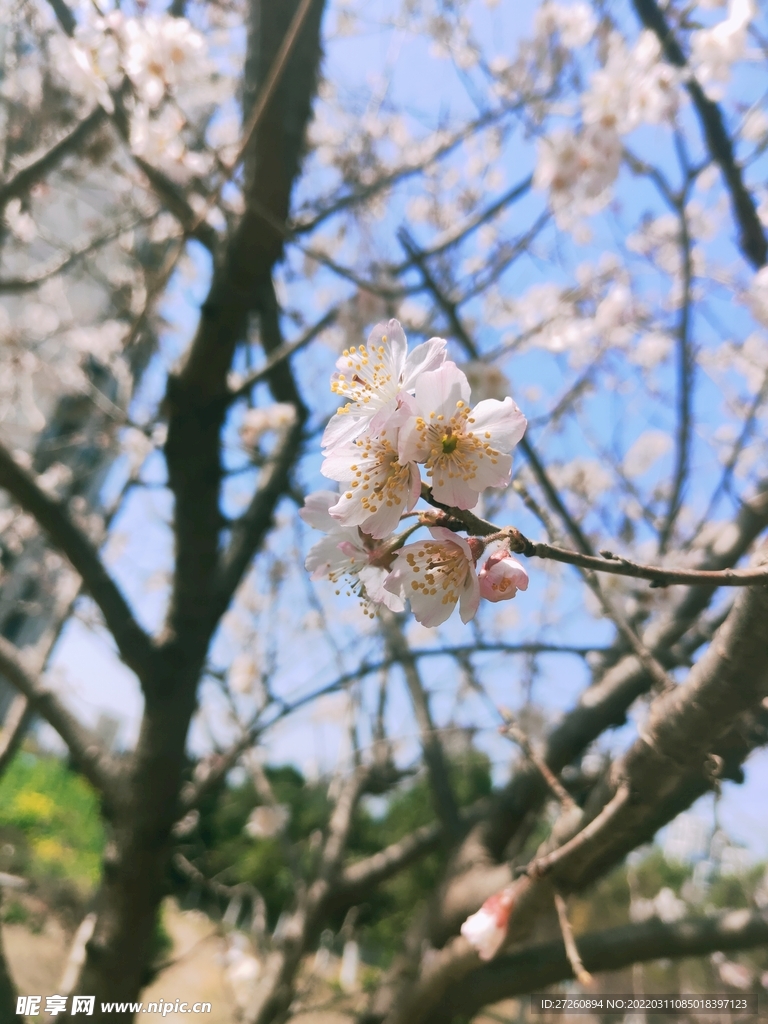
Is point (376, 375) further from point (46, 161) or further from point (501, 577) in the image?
point (46, 161)

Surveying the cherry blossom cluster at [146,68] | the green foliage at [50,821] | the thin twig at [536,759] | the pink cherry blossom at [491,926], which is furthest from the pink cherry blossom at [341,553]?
the green foliage at [50,821]

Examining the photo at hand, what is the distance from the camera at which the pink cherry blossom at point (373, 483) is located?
688 mm

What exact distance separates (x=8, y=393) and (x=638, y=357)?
4.77 m

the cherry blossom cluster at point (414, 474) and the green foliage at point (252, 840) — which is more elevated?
the green foliage at point (252, 840)

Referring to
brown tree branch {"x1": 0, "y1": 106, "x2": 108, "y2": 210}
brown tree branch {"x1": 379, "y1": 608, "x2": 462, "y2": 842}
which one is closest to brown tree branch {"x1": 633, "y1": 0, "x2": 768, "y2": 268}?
brown tree branch {"x1": 379, "y1": 608, "x2": 462, "y2": 842}

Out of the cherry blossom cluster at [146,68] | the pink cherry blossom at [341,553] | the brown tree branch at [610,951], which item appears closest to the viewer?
the pink cherry blossom at [341,553]

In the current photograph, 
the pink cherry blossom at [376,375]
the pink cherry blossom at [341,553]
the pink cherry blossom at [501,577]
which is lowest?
the pink cherry blossom at [501,577]

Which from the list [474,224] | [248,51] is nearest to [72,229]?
[248,51]

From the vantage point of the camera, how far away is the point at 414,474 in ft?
2.19

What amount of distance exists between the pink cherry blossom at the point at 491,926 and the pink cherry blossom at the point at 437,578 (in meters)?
0.58

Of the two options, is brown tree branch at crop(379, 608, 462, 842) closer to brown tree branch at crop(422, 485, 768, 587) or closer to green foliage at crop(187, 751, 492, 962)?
brown tree branch at crop(422, 485, 768, 587)

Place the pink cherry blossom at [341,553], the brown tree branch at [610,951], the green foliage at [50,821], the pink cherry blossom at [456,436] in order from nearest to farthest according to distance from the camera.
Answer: the pink cherry blossom at [456,436] → the pink cherry blossom at [341,553] → the brown tree branch at [610,951] → the green foliage at [50,821]

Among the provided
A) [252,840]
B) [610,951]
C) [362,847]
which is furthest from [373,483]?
[252,840]

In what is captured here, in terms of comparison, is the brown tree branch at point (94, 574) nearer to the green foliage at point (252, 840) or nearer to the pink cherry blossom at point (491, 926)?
the pink cherry blossom at point (491, 926)
